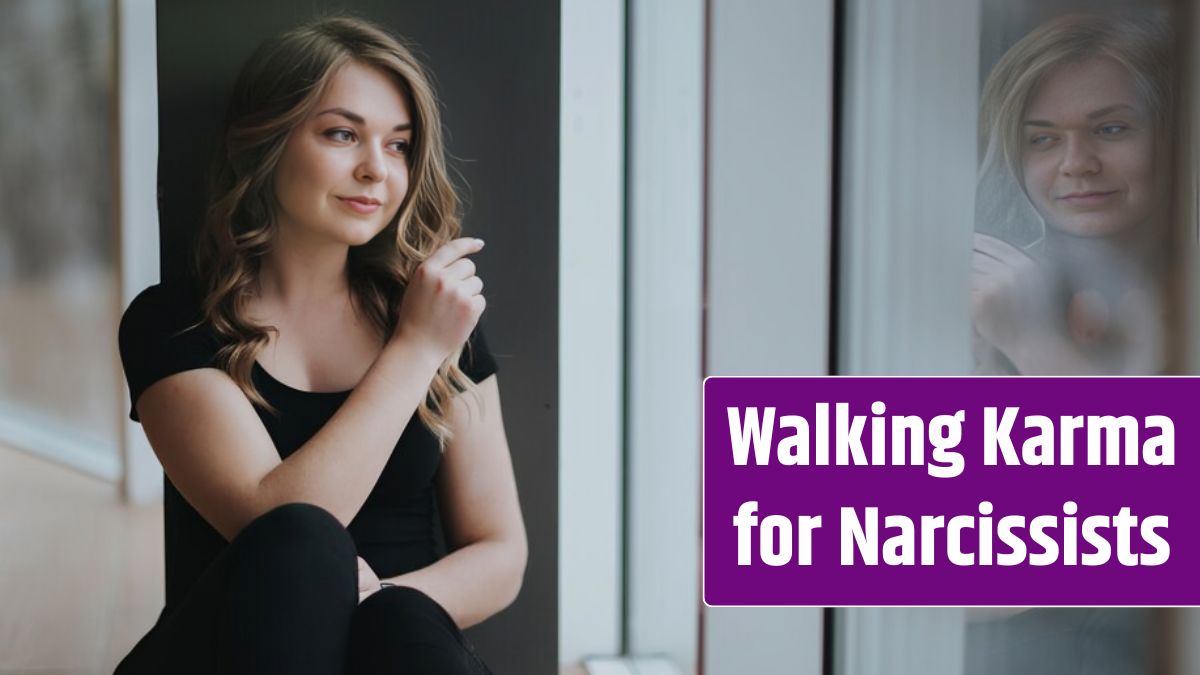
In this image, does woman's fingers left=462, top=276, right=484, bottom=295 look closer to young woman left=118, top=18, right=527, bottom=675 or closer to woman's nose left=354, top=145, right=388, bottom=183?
young woman left=118, top=18, right=527, bottom=675

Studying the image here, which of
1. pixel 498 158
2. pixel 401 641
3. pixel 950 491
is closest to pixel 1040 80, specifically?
pixel 950 491

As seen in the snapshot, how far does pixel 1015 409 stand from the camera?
3.60 feet

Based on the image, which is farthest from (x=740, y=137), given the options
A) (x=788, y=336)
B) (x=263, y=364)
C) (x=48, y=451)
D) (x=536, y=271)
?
(x=48, y=451)

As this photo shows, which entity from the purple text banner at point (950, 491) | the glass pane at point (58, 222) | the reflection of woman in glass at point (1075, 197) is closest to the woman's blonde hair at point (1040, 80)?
the reflection of woman in glass at point (1075, 197)

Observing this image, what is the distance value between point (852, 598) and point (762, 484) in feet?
0.52

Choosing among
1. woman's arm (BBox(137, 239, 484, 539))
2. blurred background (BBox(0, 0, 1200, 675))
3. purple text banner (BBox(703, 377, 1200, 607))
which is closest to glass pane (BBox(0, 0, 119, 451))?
blurred background (BBox(0, 0, 1200, 675))

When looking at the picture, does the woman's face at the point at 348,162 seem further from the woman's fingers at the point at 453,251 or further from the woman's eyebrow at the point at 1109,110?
the woman's eyebrow at the point at 1109,110

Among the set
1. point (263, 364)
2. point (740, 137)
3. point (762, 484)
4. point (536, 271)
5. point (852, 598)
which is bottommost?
point (852, 598)

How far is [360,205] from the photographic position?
4.81 ft

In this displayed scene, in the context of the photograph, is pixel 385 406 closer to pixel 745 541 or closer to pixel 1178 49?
pixel 745 541

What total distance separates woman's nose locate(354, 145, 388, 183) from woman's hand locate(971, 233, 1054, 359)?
75 cm

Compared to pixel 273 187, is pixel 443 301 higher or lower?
lower

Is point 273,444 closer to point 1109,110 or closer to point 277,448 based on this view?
point 277,448

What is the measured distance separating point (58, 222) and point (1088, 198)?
1.23 m
